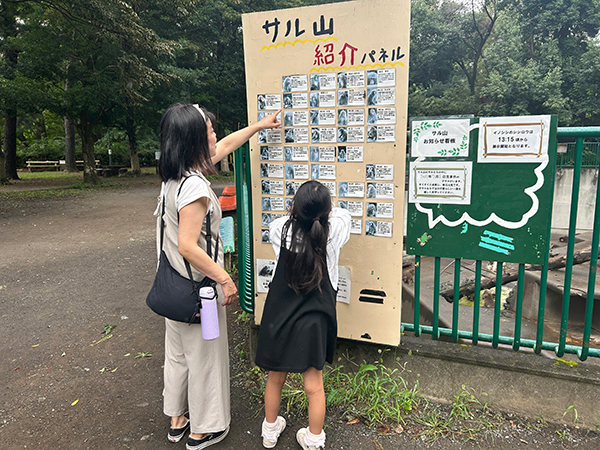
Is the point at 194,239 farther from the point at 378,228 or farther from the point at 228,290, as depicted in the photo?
the point at 378,228

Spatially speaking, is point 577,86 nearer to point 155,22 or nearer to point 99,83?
point 155,22

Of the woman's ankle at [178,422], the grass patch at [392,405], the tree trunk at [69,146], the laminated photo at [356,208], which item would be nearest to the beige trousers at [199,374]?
the woman's ankle at [178,422]

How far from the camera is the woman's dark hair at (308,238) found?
6.73 ft

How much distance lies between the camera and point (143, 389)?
3.00 m

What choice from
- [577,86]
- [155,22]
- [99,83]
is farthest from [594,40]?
[99,83]

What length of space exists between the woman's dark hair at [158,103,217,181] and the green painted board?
1263mm

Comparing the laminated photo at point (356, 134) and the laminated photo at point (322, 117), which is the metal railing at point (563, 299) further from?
the laminated photo at point (322, 117)

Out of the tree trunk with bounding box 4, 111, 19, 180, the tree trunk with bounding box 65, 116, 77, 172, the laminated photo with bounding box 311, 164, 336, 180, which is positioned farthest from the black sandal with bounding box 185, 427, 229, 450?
the tree trunk with bounding box 65, 116, 77, 172

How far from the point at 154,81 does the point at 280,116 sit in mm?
15319

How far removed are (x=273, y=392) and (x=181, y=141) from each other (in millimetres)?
1407

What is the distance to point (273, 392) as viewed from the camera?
2297 millimetres

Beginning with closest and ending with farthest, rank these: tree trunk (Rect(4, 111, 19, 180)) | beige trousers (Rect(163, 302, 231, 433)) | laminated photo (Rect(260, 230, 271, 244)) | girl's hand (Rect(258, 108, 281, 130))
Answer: beige trousers (Rect(163, 302, 231, 433)), girl's hand (Rect(258, 108, 281, 130)), laminated photo (Rect(260, 230, 271, 244)), tree trunk (Rect(4, 111, 19, 180))

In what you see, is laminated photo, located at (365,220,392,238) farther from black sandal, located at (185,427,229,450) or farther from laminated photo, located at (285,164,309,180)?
black sandal, located at (185,427,229,450)

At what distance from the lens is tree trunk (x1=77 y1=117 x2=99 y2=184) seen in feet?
55.7
